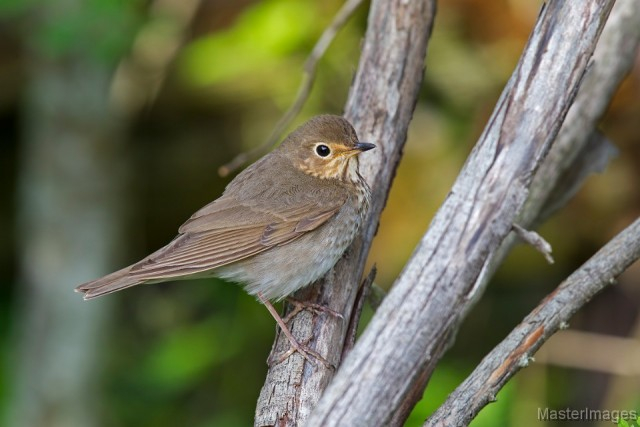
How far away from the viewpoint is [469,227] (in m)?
2.56

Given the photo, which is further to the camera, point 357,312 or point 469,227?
point 357,312

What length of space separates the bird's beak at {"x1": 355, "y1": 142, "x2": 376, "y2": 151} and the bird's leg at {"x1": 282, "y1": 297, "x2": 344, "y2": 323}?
77 cm

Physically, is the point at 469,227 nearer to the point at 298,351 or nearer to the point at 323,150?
the point at 298,351

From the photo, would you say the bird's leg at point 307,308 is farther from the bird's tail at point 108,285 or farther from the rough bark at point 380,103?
the bird's tail at point 108,285

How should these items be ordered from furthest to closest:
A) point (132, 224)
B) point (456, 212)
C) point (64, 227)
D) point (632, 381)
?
point (132, 224) < point (64, 227) < point (632, 381) < point (456, 212)

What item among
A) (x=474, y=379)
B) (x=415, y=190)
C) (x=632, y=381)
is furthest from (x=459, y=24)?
(x=474, y=379)

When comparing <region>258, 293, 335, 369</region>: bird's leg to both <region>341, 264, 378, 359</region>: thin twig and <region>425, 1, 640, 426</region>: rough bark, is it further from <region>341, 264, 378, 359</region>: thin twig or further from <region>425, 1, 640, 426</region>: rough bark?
<region>425, 1, 640, 426</region>: rough bark

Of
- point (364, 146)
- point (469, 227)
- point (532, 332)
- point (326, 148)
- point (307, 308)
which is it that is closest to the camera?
point (469, 227)

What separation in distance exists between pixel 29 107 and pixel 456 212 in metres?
4.80

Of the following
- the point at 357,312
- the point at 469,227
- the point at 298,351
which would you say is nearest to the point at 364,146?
the point at 357,312

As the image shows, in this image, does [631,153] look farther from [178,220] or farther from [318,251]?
[178,220]

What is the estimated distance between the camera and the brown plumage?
3.84 meters

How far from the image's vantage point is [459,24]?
6320 millimetres

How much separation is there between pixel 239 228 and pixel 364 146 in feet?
2.35
